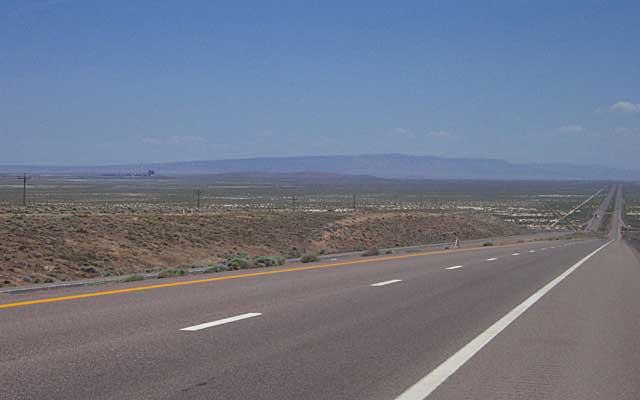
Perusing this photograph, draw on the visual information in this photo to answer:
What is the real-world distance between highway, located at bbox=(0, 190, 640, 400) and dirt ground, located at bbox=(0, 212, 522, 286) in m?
15.0

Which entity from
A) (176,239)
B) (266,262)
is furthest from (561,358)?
(176,239)

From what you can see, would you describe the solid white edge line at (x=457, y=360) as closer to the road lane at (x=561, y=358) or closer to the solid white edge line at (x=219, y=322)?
the road lane at (x=561, y=358)

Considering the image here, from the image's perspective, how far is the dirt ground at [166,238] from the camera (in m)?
31.2

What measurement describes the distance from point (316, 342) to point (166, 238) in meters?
32.5

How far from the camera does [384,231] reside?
60219mm

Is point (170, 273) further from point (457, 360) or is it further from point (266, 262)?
point (457, 360)

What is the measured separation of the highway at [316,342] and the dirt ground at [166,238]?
15.0 meters

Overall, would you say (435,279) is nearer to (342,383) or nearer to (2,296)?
(2,296)

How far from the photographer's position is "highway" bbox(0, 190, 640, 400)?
7461mm

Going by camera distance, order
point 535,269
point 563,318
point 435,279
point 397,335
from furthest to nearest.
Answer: point 535,269 → point 435,279 → point 563,318 → point 397,335

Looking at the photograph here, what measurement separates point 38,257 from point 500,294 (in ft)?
68.4

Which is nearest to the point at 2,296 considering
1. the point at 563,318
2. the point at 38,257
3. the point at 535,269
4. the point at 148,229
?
the point at 563,318

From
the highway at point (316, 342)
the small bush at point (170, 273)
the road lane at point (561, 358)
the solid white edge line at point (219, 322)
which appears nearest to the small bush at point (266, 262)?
the small bush at point (170, 273)

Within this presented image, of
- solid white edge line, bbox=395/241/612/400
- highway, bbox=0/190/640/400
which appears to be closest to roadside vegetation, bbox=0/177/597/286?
highway, bbox=0/190/640/400
